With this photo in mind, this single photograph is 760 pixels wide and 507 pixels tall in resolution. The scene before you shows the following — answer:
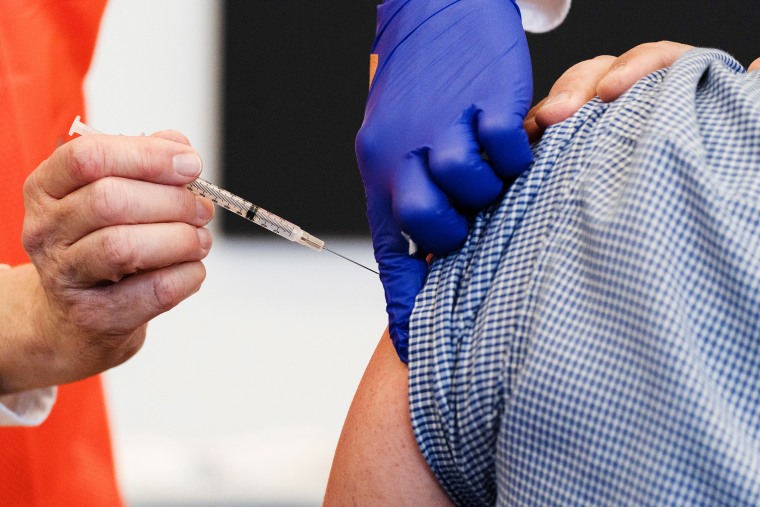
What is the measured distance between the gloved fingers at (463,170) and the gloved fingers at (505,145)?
1 cm

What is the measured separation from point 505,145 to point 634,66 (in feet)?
0.57

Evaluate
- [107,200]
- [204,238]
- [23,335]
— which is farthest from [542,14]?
[23,335]

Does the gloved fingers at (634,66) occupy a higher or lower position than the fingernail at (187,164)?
higher

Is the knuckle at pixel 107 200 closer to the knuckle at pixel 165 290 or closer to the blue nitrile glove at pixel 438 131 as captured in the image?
the knuckle at pixel 165 290

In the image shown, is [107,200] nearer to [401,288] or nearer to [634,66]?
[401,288]

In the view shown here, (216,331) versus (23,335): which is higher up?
(23,335)

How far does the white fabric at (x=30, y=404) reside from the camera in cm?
128

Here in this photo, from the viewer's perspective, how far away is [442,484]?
0.79 meters

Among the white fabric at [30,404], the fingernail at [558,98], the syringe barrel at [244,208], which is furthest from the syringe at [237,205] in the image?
the white fabric at [30,404]

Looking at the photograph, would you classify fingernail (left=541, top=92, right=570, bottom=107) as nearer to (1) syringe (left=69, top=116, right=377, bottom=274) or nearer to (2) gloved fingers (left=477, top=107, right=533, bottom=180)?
(2) gloved fingers (left=477, top=107, right=533, bottom=180)

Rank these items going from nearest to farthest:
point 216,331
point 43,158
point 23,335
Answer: point 23,335 < point 43,158 < point 216,331

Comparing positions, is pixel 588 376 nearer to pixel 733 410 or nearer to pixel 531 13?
pixel 733 410

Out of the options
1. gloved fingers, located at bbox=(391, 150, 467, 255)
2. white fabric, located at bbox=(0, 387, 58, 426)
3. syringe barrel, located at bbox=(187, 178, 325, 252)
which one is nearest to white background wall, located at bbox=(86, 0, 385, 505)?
white fabric, located at bbox=(0, 387, 58, 426)

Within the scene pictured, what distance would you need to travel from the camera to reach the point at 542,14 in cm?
154
